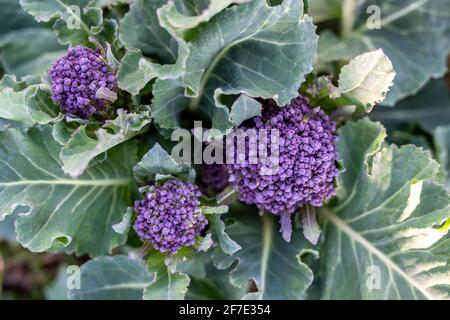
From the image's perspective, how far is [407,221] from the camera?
1537 mm

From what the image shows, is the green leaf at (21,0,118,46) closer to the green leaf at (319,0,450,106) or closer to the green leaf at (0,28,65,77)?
the green leaf at (0,28,65,77)

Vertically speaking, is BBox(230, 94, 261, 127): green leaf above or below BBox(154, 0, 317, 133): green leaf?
below

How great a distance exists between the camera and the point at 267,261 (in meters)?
1.72

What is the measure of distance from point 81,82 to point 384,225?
3.13 feet

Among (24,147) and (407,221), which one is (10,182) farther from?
(407,221)

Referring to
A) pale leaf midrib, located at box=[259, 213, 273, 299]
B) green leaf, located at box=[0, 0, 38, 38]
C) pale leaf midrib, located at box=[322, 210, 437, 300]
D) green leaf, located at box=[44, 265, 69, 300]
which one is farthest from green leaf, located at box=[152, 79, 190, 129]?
green leaf, located at box=[44, 265, 69, 300]

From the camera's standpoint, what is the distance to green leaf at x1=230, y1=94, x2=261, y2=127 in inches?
54.7

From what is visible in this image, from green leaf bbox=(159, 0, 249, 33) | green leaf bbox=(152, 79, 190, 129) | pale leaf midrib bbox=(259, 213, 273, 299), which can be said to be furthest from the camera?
pale leaf midrib bbox=(259, 213, 273, 299)

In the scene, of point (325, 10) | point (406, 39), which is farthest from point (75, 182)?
point (406, 39)

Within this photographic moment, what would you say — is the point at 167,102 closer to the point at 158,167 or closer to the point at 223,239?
the point at 158,167

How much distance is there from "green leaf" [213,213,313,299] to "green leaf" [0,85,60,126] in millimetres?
636

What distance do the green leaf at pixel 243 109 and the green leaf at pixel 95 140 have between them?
24 centimetres
